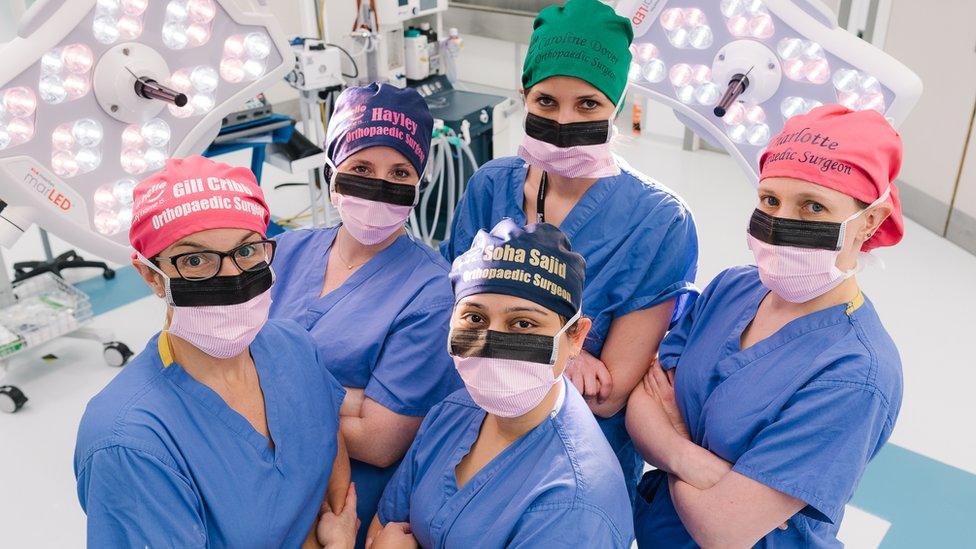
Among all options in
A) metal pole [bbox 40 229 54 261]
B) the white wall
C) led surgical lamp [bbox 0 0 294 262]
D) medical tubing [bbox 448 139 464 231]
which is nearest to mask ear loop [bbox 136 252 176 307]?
led surgical lamp [bbox 0 0 294 262]

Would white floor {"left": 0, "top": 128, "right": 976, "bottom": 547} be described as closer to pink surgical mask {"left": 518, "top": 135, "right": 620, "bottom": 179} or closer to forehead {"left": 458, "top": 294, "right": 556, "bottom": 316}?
pink surgical mask {"left": 518, "top": 135, "right": 620, "bottom": 179}

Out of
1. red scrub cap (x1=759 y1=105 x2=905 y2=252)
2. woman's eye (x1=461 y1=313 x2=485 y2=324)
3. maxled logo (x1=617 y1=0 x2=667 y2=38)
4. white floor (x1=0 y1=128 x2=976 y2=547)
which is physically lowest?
white floor (x1=0 y1=128 x2=976 y2=547)

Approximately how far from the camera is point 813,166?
4.20 feet

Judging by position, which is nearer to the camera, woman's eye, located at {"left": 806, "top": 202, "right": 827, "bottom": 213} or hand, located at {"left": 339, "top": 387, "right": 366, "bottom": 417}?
woman's eye, located at {"left": 806, "top": 202, "right": 827, "bottom": 213}

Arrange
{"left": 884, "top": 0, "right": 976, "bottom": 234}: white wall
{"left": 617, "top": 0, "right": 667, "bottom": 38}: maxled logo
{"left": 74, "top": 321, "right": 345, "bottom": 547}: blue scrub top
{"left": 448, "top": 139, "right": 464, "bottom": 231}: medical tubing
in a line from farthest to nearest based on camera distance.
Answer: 1. {"left": 884, "top": 0, "right": 976, "bottom": 234}: white wall
2. {"left": 448, "top": 139, "right": 464, "bottom": 231}: medical tubing
3. {"left": 617, "top": 0, "right": 667, "bottom": 38}: maxled logo
4. {"left": 74, "top": 321, "right": 345, "bottom": 547}: blue scrub top

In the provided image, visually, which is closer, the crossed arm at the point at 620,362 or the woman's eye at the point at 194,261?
the woman's eye at the point at 194,261

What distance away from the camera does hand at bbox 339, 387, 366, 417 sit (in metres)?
1.55

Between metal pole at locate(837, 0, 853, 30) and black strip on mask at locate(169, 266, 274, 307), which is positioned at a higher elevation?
black strip on mask at locate(169, 266, 274, 307)

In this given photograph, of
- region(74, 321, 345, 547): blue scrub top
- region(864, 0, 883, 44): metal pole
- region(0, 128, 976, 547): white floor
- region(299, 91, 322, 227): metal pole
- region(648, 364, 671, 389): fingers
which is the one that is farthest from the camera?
region(864, 0, 883, 44): metal pole

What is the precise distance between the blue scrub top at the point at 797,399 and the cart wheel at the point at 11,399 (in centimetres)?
274

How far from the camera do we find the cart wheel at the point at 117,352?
3451mm

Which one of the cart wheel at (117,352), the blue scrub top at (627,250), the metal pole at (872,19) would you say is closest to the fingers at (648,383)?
the blue scrub top at (627,250)

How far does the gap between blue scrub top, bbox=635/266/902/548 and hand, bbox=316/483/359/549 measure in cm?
62

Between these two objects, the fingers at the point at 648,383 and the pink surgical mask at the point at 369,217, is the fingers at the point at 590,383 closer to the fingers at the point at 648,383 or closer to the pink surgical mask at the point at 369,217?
the fingers at the point at 648,383
